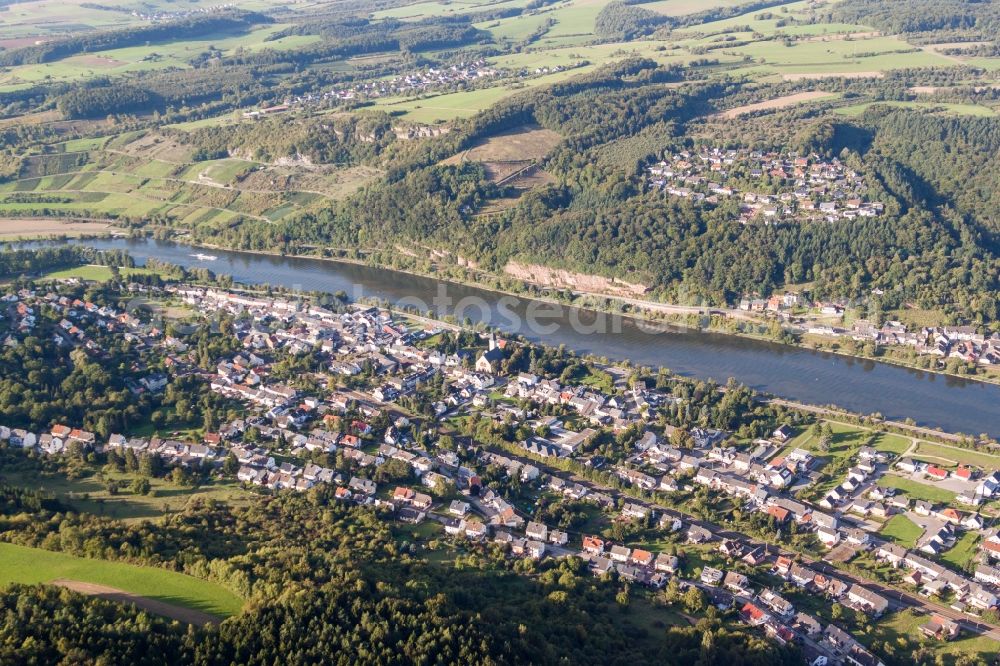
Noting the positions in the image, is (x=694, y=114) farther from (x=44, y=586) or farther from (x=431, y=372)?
(x=44, y=586)

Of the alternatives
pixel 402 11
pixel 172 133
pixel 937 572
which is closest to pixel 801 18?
pixel 402 11

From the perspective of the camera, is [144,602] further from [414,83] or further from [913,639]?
[414,83]

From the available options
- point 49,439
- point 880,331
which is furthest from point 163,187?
point 880,331

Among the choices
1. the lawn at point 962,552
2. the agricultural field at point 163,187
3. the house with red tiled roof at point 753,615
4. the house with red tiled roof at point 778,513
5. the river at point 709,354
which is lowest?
the river at point 709,354

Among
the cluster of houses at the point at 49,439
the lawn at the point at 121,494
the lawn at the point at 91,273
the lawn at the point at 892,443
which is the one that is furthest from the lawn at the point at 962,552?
the lawn at the point at 91,273

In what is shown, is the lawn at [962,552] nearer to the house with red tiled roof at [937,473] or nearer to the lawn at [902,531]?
the lawn at [902,531]
